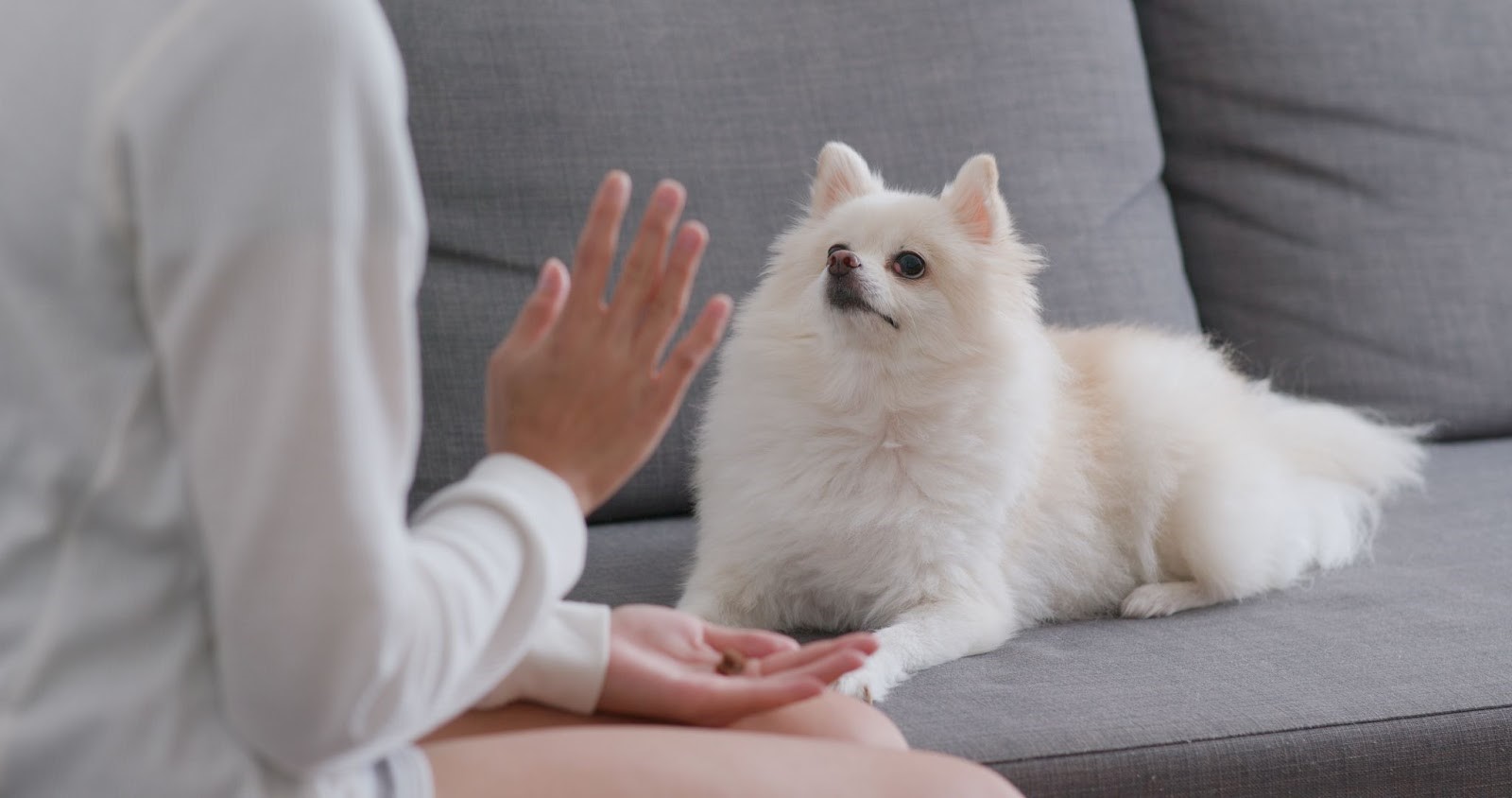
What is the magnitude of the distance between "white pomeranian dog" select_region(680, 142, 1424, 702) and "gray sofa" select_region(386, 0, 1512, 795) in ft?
0.29

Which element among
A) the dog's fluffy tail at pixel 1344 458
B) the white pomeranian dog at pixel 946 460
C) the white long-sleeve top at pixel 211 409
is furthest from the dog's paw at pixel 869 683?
the dog's fluffy tail at pixel 1344 458

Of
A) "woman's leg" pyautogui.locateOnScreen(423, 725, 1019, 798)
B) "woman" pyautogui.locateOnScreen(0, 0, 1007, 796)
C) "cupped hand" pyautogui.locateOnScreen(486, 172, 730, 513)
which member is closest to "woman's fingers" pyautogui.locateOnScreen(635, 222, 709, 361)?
"cupped hand" pyautogui.locateOnScreen(486, 172, 730, 513)

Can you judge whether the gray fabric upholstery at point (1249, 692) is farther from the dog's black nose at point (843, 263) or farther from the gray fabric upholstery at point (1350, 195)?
the gray fabric upholstery at point (1350, 195)

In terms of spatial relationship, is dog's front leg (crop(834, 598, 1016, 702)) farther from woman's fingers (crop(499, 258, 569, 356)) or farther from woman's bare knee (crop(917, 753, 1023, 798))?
woman's fingers (crop(499, 258, 569, 356))

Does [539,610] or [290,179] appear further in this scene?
[539,610]

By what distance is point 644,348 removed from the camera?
82 cm

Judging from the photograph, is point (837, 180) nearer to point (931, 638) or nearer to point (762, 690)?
point (931, 638)

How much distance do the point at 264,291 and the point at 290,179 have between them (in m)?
0.05

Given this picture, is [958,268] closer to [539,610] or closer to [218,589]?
[539,610]

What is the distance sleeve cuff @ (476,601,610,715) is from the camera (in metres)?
0.97

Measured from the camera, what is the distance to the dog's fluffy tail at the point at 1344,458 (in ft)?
6.15

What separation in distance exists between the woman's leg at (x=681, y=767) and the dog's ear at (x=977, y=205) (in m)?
0.92

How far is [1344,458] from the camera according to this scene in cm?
193

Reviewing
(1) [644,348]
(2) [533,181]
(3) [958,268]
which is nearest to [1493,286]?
(3) [958,268]
